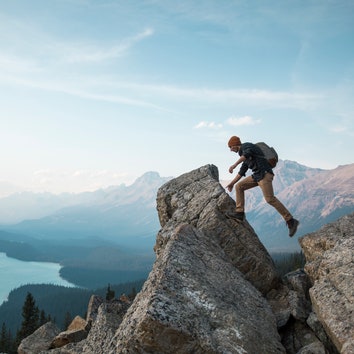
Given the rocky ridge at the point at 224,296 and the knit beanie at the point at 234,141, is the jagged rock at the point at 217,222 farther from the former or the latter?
the knit beanie at the point at 234,141

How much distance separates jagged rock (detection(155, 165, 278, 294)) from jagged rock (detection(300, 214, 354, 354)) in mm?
2342

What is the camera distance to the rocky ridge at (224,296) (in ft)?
36.4

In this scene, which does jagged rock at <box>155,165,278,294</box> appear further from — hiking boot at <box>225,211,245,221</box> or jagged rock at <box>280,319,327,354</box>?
jagged rock at <box>280,319,327,354</box>

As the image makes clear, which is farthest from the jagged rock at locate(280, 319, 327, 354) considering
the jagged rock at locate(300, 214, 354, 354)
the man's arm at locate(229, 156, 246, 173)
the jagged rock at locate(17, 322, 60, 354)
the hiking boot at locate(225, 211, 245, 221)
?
the jagged rock at locate(17, 322, 60, 354)

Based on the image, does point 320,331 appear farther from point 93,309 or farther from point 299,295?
point 93,309

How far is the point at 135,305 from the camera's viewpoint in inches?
518

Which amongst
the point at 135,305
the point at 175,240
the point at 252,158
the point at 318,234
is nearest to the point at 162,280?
the point at 135,305

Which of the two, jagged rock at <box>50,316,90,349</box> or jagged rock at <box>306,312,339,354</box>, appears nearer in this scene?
jagged rock at <box>306,312,339,354</box>

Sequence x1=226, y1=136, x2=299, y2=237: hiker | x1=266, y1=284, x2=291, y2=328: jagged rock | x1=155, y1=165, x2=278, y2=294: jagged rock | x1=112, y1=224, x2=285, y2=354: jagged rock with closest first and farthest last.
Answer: x1=112, y1=224, x2=285, y2=354: jagged rock, x1=266, y1=284, x2=291, y2=328: jagged rock, x1=226, y1=136, x2=299, y2=237: hiker, x1=155, y1=165, x2=278, y2=294: jagged rock

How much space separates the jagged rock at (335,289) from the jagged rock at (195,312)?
186cm

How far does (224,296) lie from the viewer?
527 inches

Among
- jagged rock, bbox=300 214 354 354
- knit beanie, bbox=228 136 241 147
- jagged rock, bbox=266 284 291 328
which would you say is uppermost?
knit beanie, bbox=228 136 241 147

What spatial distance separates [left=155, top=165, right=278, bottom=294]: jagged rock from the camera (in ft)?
58.6

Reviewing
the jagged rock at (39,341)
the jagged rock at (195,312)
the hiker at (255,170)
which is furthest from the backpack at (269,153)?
the jagged rock at (39,341)
